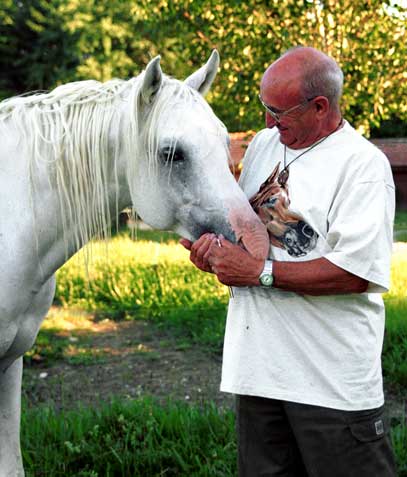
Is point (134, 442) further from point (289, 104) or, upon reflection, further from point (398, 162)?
point (398, 162)

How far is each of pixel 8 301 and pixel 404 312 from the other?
3.62m

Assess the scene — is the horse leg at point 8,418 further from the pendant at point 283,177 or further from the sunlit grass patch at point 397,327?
the sunlit grass patch at point 397,327

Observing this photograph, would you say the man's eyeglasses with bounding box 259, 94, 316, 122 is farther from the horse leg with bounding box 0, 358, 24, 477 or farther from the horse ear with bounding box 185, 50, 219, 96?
the horse leg with bounding box 0, 358, 24, 477

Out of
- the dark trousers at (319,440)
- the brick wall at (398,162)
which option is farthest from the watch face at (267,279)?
the brick wall at (398,162)

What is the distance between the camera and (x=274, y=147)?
6.92 feet

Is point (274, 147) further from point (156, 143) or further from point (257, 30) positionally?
point (257, 30)

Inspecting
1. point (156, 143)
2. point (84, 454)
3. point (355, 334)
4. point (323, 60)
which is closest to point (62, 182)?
point (156, 143)

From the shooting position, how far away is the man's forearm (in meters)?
1.82

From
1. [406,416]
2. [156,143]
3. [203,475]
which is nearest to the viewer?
[156,143]

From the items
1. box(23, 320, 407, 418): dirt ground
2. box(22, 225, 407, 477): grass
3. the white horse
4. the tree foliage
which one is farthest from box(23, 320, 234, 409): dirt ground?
the tree foliage

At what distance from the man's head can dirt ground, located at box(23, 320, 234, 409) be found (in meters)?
2.25

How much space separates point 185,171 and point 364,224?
1.94 feet

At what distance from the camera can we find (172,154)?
2021mm

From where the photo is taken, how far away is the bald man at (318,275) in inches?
71.5
